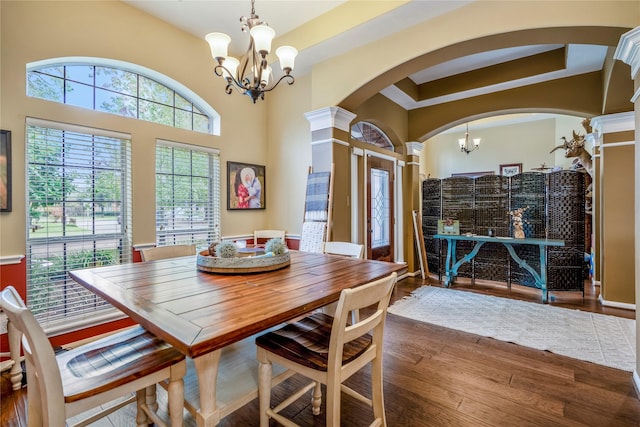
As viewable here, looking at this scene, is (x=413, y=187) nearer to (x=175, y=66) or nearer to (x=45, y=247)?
(x=175, y=66)

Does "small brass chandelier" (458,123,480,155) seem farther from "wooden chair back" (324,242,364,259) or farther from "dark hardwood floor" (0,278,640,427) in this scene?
"wooden chair back" (324,242,364,259)

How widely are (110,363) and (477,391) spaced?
7.42ft

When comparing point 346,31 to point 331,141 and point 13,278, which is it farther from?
point 13,278

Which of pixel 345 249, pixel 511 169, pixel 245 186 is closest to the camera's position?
pixel 345 249

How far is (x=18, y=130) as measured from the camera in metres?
2.41

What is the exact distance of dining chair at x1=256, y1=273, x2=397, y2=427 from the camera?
125cm

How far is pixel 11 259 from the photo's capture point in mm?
2375

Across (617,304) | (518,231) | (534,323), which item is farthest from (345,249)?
(617,304)

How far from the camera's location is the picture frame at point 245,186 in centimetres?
400

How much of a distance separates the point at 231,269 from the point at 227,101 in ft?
9.66

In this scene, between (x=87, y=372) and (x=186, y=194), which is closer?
(x=87, y=372)

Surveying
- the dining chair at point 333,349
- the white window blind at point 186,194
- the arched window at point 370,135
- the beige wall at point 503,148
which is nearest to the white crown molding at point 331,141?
the arched window at point 370,135

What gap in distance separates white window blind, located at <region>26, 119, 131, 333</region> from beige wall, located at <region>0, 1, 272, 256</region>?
3.4 inches

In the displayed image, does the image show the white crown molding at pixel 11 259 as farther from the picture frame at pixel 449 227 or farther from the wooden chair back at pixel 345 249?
the picture frame at pixel 449 227
